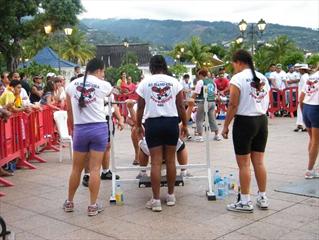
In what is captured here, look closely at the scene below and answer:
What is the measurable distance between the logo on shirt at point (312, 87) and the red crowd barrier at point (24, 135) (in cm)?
490

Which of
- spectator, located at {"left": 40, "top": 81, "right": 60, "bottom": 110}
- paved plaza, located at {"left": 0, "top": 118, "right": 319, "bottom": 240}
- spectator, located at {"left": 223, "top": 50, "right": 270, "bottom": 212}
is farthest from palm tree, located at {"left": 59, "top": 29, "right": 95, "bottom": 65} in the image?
spectator, located at {"left": 223, "top": 50, "right": 270, "bottom": 212}

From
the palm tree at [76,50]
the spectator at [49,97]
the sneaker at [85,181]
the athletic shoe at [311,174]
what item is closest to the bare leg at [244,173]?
the athletic shoe at [311,174]

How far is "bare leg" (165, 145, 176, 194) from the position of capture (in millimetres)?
5855

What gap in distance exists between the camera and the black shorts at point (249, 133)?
5.57m

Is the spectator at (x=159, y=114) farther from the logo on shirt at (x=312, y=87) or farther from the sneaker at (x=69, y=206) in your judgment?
the logo on shirt at (x=312, y=87)

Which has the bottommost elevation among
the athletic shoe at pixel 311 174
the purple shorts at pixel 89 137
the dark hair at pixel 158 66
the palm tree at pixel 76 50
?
the athletic shoe at pixel 311 174

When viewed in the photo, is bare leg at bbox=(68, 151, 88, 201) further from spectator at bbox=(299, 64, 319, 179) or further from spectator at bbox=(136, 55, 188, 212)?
spectator at bbox=(299, 64, 319, 179)

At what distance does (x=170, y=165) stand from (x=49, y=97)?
6584 mm

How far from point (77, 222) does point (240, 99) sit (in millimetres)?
2381

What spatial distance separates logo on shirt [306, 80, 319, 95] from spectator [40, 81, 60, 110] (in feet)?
20.5

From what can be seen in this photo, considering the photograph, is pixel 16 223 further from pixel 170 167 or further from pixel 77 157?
pixel 170 167

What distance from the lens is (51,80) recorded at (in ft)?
40.0

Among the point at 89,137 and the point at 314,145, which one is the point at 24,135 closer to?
the point at 89,137

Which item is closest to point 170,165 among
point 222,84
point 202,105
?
point 202,105
